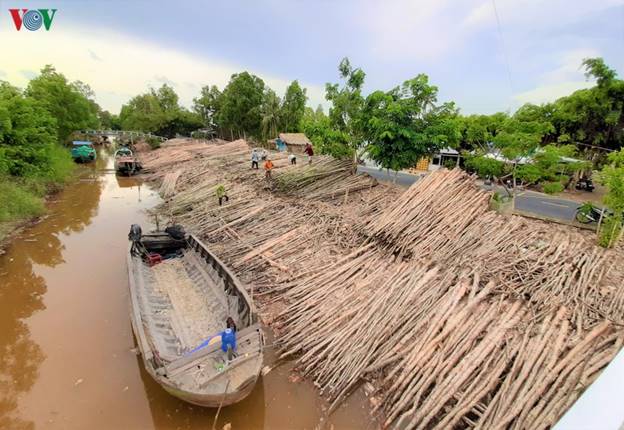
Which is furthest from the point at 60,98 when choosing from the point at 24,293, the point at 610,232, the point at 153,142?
the point at 610,232

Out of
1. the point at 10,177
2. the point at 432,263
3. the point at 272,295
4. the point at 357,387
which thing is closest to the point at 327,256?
the point at 272,295

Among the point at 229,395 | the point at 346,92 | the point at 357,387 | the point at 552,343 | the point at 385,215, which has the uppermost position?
the point at 346,92

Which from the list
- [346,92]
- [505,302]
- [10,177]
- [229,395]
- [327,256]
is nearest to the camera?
[229,395]

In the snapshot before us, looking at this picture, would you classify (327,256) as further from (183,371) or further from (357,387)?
(183,371)

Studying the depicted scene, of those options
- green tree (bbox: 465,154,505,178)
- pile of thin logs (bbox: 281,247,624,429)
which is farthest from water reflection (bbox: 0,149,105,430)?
green tree (bbox: 465,154,505,178)

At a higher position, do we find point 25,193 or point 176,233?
point 25,193

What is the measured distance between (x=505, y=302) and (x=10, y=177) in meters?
21.0

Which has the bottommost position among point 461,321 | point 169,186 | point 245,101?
point 461,321

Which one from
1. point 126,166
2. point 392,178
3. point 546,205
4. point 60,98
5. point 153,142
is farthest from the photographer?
point 153,142

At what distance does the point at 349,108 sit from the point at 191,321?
10.4 meters

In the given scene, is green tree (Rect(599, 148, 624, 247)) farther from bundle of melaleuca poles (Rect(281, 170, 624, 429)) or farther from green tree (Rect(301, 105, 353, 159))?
green tree (Rect(301, 105, 353, 159))

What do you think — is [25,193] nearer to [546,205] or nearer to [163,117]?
[546,205]

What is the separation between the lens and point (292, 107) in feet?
118

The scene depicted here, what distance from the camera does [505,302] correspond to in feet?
18.7
